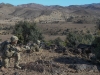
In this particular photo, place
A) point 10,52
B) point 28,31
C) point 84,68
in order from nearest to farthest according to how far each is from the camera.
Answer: point 10,52 < point 84,68 < point 28,31

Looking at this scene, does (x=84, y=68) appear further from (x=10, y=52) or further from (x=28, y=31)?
(x=28, y=31)

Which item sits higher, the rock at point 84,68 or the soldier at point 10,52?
the soldier at point 10,52

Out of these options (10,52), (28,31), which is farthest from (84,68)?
(28,31)

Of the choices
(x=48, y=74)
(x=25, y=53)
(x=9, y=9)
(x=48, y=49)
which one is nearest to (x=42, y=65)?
(x=48, y=74)

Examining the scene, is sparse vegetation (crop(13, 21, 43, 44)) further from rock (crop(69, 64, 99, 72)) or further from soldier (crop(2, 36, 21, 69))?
soldier (crop(2, 36, 21, 69))

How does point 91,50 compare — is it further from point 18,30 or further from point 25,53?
point 18,30

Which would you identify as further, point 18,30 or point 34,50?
point 18,30

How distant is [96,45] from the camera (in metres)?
12.4

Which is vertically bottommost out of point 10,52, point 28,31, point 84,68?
point 28,31

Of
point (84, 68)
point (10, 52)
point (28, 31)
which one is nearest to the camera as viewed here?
point (10, 52)

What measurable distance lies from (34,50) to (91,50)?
272cm

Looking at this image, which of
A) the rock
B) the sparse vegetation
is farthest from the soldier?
the sparse vegetation

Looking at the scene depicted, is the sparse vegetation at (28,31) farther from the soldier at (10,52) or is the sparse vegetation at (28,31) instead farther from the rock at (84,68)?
the soldier at (10,52)

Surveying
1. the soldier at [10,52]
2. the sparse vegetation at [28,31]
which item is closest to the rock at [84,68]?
the soldier at [10,52]
